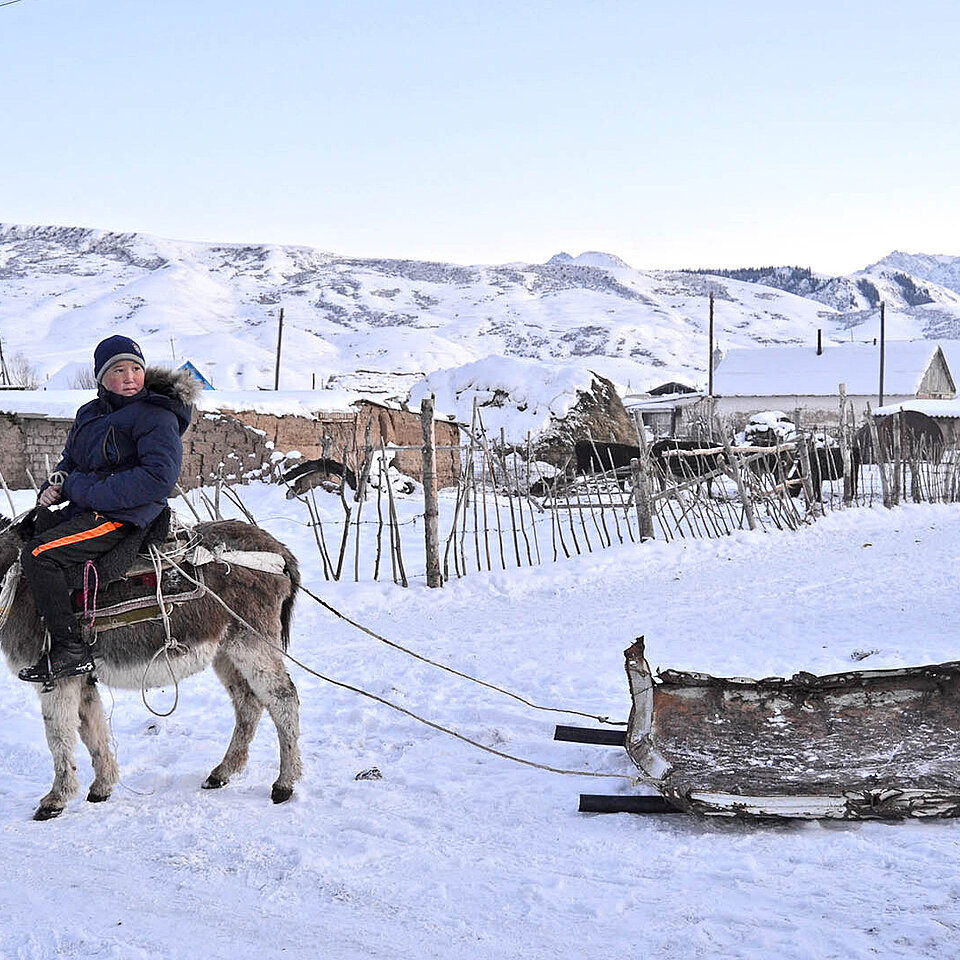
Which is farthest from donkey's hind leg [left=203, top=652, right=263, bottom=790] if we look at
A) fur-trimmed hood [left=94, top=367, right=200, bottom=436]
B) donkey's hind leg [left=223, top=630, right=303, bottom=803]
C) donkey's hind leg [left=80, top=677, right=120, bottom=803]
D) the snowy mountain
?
the snowy mountain

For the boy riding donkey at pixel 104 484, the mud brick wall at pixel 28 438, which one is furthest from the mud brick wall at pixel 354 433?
the boy riding donkey at pixel 104 484

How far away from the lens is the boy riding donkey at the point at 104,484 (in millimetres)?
3684

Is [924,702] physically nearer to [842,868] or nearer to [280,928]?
[842,868]

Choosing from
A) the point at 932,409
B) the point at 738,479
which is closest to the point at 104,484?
the point at 738,479

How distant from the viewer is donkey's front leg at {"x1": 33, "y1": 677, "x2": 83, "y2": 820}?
386 cm

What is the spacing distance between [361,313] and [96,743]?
289ft

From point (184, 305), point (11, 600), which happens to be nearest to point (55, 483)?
point (11, 600)

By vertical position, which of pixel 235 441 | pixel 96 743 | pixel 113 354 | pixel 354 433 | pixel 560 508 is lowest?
pixel 96 743

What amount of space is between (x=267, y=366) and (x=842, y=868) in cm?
5786

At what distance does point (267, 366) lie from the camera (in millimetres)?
58812

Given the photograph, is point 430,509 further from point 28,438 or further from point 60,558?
point 28,438

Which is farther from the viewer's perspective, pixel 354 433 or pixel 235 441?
pixel 354 433

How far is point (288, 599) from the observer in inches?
171

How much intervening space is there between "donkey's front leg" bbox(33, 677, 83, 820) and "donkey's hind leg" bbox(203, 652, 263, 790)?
20.9 inches
